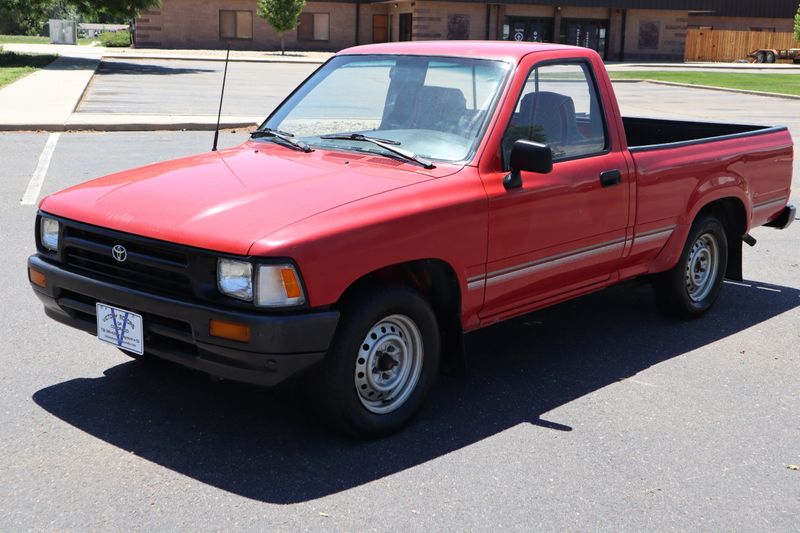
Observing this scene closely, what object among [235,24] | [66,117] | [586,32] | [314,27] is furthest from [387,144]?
[586,32]

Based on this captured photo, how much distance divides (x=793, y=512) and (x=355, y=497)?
1.78 meters

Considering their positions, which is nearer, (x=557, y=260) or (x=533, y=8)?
(x=557, y=260)

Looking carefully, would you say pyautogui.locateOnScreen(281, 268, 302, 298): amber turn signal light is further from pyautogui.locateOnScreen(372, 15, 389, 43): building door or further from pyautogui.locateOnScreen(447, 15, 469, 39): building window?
pyautogui.locateOnScreen(372, 15, 389, 43): building door

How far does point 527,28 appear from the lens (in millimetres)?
55281

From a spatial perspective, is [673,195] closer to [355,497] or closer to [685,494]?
[685,494]

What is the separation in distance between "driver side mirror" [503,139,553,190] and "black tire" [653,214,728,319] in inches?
79.9

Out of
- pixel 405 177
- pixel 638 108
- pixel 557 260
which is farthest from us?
pixel 638 108

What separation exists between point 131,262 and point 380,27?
56223 millimetres

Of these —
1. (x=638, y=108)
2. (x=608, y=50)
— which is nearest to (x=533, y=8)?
(x=608, y=50)

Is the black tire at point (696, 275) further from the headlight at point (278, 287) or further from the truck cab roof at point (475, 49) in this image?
the headlight at point (278, 287)

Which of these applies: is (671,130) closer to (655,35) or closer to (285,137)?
(285,137)

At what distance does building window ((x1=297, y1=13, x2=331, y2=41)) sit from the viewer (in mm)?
56906

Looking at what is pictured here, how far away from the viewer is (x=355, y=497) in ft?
13.2

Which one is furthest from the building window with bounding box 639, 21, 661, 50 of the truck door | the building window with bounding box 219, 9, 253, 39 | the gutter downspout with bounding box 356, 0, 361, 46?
the truck door
